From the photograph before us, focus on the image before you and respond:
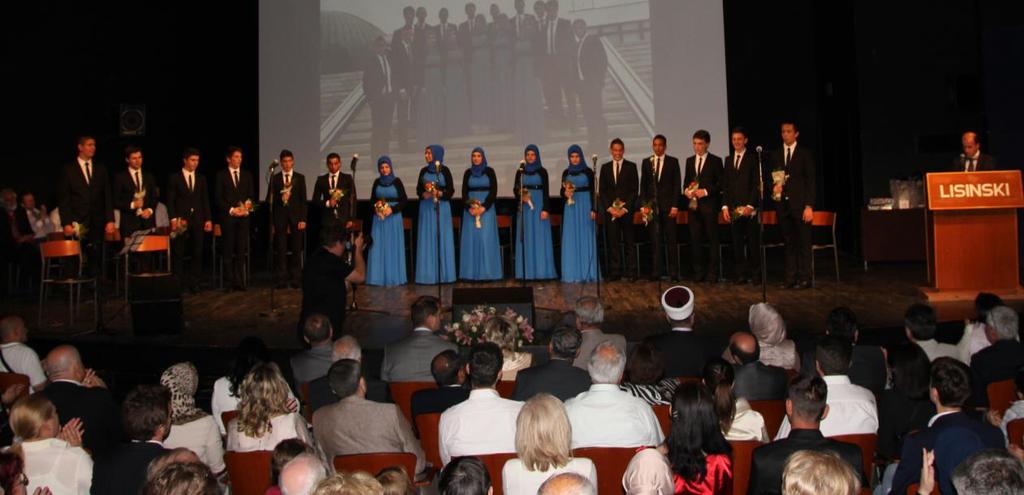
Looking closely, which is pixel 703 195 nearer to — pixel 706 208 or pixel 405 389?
pixel 706 208

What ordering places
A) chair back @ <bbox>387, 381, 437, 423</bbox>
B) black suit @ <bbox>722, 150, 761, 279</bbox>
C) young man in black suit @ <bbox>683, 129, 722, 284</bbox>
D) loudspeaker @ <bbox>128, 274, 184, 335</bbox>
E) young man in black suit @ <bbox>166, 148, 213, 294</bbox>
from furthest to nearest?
young man in black suit @ <bbox>166, 148, 213, 294</bbox> < young man in black suit @ <bbox>683, 129, 722, 284</bbox> < black suit @ <bbox>722, 150, 761, 279</bbox> < loudspeaker @ <bbox>128, 274, 184, 335</bbox> < chair back @ <bbox>387, 381, 437, 423</bbox>

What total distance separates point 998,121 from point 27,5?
1181 centimetres

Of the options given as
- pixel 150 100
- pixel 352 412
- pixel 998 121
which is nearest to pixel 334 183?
pixel 150 100

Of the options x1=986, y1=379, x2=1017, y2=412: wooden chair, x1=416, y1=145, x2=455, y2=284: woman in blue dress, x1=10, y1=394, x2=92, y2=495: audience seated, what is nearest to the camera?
x1=10, y1=394, x2=92, y2=495: audience seated

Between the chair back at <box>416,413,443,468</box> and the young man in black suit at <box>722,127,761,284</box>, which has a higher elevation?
the young man in black suit at <box>722,127,761,284</box>

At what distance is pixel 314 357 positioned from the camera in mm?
5484

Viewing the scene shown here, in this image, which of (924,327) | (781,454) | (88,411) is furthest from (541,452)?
(924,327)

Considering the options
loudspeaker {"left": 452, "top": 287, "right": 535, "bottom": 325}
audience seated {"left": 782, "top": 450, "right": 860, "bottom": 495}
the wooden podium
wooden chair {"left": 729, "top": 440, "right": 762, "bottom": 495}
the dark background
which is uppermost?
the dark background

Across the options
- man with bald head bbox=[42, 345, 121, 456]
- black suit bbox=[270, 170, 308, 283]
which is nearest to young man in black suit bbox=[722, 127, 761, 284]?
black suit bbox=[270, 170, 308, 283]

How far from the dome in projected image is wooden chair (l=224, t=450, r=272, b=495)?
32.0 ft

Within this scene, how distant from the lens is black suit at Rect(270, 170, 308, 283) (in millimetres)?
10977

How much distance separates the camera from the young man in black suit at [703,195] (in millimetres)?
10531

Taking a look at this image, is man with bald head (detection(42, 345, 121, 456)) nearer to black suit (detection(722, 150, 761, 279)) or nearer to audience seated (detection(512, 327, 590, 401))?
audience seated (detection(512, 327, 590, 401))

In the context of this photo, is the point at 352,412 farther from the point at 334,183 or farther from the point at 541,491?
the point at 334,183
